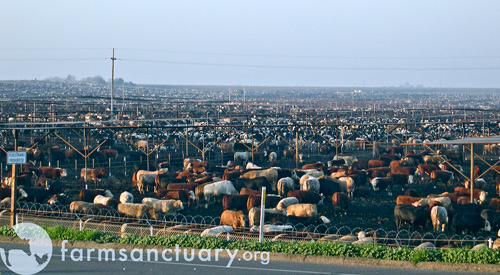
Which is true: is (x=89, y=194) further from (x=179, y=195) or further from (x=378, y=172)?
(x=378, y=172)

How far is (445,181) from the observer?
27.9 metres

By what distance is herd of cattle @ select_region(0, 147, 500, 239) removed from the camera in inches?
735

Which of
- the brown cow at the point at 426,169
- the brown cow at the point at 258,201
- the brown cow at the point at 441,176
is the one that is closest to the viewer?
the brown cow at the point at 258,201

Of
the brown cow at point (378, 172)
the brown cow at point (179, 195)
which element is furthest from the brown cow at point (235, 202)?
the brown cow at point (378, 172)

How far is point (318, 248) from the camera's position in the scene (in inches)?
393

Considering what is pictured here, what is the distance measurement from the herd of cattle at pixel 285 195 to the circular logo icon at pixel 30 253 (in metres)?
5.47

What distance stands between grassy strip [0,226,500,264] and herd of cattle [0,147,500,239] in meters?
5.15

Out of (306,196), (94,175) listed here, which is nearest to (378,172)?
(306,196)

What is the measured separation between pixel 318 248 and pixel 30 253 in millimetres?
4885

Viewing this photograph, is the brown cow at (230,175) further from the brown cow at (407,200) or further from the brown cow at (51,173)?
the brown cow at (51,173)

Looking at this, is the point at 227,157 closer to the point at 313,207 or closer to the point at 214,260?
the point at 313,207

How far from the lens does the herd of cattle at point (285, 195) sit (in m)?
18.7

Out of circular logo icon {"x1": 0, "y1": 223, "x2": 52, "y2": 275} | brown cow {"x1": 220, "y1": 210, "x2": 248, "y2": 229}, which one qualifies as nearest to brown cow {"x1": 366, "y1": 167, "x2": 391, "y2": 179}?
brown cow {"x1": 220, "y1": 210, "x2": 248, "y2": 229}

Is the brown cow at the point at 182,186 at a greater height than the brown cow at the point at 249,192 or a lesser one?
lesser
